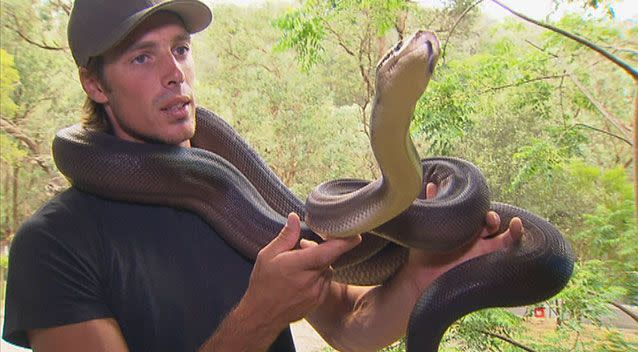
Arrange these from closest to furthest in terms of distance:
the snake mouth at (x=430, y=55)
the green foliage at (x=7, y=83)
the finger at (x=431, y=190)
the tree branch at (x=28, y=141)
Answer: the snake mouth at (x=430, y=55), the finger at (x=431, y=190), the green foliage at (x=7, y=83), the tree branch at (x=28, y=141)

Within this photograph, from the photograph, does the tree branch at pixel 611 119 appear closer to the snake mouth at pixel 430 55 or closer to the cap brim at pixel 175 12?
the cap brim at pixel 175 12

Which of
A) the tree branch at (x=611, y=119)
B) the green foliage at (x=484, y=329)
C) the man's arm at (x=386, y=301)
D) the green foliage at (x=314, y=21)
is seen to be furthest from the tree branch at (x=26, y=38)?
the man's arm at (x=386, y=301)

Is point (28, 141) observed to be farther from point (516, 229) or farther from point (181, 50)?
point (516, 229)

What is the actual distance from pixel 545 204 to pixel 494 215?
103 inches

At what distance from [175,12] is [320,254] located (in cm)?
63

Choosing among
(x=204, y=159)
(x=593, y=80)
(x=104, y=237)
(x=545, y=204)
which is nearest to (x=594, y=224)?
(x=545, y=204)

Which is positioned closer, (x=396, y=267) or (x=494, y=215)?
(x=494, y=215)

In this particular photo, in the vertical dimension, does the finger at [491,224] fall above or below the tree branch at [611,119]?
above

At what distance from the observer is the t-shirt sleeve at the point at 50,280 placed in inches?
44.0

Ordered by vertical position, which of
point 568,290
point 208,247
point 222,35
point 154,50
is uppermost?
point 154,50

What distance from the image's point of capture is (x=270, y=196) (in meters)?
1.60

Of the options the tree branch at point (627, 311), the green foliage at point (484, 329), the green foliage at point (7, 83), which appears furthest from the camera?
the green foliage at point (7, 83)

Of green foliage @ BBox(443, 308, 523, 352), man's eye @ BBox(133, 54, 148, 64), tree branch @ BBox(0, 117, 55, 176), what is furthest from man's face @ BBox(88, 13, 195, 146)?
tree branch @ BBox(0, 117, 55, 176)

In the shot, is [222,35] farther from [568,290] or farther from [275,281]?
[275,281]
